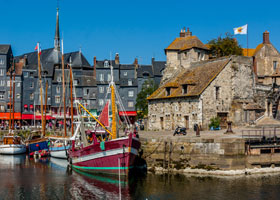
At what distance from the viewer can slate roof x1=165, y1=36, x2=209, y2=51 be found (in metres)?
55.4

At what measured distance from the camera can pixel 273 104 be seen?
48.0m

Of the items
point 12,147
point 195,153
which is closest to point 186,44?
point 195,153

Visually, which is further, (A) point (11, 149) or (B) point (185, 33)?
(B) point (185, 33)

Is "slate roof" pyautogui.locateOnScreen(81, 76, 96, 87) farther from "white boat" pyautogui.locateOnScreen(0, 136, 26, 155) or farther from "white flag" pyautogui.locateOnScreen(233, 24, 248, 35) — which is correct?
"white flag" pyautogui.locateOnScreen(233, 24, 248, 35)

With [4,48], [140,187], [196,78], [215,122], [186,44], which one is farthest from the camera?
[4,48]

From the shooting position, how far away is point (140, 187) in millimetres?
27938

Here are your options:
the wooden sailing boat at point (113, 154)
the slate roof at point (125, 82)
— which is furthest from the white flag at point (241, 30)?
the slate roof at point (125, 82)

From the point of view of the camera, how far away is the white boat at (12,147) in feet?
173

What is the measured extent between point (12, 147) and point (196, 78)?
26.8 meters

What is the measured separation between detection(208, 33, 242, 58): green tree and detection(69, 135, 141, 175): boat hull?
31399 mm

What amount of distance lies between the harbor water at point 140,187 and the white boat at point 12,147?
61.5ft

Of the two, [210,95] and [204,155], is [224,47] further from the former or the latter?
[204,155]

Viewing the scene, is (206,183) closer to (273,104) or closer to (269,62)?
(273,104)

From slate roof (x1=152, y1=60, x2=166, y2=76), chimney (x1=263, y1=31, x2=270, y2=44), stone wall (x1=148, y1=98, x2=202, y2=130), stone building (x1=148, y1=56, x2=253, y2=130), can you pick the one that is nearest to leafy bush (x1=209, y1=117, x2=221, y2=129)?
stone building (x1=148, y1=56, x2=253, y2=130)
